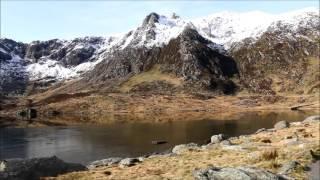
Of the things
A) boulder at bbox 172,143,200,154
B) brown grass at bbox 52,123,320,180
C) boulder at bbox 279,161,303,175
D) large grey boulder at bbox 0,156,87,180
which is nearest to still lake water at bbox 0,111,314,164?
boulder at bbox 172,143,200,154

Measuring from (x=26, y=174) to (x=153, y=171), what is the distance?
402 inches

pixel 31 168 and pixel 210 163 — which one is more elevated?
pixel 31 168

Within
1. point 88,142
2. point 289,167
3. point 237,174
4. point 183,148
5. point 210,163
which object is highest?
point 237,174

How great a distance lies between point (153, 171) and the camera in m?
40.5

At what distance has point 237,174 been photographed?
3033 centimetres

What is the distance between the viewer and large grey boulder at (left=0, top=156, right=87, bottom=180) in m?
38.2

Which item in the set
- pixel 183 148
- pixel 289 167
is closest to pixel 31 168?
pixel 289 167

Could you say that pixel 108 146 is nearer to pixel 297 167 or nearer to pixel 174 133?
pixel 174 133

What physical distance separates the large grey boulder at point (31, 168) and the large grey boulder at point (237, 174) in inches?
591

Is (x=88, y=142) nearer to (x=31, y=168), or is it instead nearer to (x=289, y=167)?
(x=31, y=168)

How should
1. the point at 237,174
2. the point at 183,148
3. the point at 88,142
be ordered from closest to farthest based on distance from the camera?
the point at 237,174, the point at 183,148, the point at 88,142

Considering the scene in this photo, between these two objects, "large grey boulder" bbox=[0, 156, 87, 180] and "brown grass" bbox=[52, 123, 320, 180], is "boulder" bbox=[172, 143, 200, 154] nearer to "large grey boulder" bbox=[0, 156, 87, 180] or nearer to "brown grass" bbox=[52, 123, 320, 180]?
"brown grass" bbox=[52, 123, 320, 180]

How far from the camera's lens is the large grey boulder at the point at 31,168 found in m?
38.2

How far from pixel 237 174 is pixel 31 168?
18109 mm
